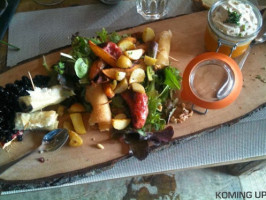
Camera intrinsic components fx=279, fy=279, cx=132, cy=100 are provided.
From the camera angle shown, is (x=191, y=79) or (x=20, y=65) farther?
(x=20, y=65)

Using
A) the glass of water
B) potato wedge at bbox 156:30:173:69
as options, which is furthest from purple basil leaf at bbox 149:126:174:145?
the glass of water

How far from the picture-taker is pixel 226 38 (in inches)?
40.9

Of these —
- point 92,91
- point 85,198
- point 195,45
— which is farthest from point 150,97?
point 85,198

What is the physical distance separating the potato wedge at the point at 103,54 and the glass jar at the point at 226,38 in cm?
39

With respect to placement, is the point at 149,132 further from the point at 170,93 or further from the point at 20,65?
the point at 20,65

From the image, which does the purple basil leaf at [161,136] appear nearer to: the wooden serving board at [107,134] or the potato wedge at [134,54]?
the wooden serving board at [107,134]

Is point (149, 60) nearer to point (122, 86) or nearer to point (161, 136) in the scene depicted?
point (122, 86)

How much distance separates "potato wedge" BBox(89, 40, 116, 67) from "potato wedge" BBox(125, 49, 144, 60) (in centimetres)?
6

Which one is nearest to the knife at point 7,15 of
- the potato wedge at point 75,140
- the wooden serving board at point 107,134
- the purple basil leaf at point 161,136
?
the wooden serving board at point 107,134

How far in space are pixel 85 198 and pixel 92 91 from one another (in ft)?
2.60

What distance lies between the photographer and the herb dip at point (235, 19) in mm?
1012

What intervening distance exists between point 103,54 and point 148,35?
23 cm

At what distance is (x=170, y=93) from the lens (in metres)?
1.09

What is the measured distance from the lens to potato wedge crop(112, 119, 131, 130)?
100 cm
